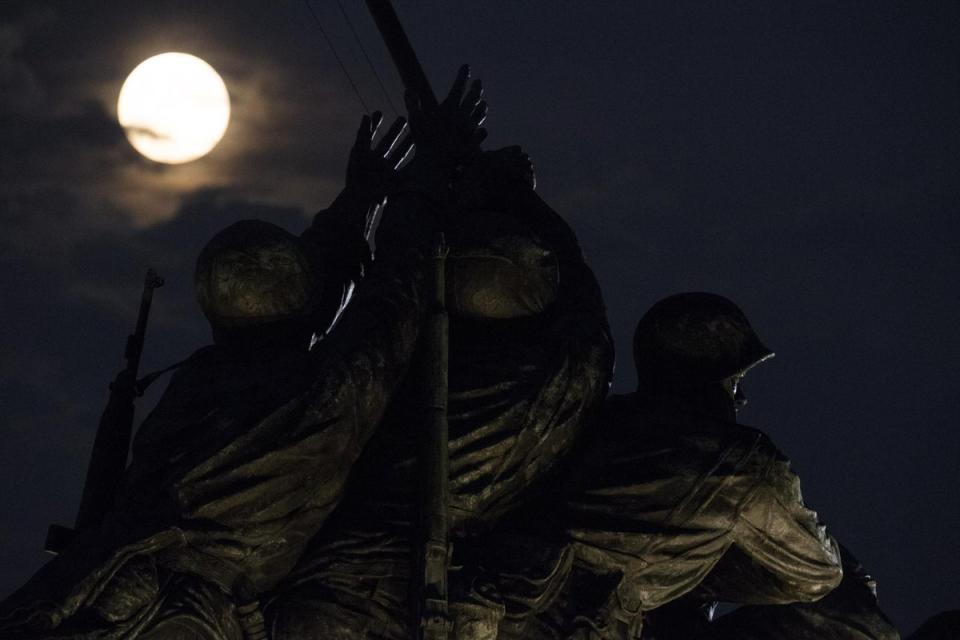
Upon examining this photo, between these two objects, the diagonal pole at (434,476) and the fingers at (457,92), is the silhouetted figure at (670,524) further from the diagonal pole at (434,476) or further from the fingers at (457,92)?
the fingers at (457,92)

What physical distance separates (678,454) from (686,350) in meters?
0.89

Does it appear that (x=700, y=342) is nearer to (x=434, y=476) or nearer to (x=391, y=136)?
(x=434, y=476)

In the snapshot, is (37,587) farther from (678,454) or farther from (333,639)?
(678,454)

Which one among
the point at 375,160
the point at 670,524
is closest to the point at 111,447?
the point at 375,160

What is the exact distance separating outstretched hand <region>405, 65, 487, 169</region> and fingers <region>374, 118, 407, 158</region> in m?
0.15

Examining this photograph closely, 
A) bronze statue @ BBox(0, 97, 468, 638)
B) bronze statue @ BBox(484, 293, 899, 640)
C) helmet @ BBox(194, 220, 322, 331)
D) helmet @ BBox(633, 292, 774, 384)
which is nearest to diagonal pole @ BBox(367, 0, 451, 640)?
bronze statue @ BBox(0, 97, 468, 638)

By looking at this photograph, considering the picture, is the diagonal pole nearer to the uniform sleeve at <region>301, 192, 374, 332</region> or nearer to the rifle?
the uniform sleeve at <region>301, 192, 374, 332</region>

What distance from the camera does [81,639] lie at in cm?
717

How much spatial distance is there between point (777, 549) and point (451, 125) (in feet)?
12.1

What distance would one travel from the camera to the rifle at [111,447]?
28.5 feet

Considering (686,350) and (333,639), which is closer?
(333,639)

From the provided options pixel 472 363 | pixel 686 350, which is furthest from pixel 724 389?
pixel 472 363

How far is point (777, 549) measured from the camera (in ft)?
28.0

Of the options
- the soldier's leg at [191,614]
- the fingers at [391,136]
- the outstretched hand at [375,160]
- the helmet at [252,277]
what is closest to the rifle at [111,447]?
the helmet at [252,277]
